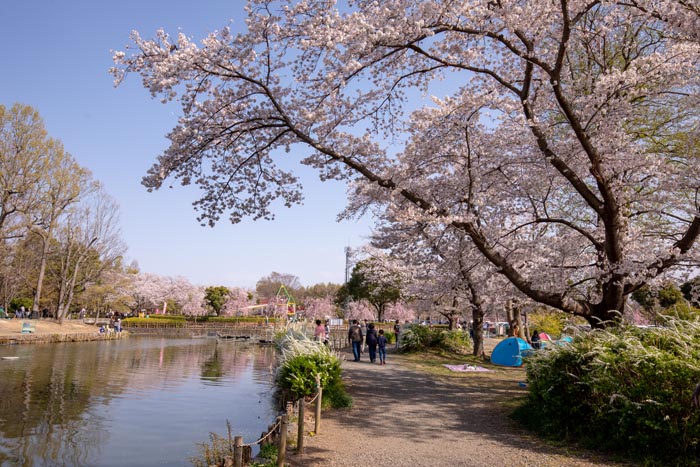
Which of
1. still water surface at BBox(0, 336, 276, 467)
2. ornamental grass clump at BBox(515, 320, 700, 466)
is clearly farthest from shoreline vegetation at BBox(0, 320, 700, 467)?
still water surface at BBox(0, 336, 276, 467)

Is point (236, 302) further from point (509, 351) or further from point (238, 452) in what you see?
point (238, 452)

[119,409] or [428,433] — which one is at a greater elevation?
[428,433]

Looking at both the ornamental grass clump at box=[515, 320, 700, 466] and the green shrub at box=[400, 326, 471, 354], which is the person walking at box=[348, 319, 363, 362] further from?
the ornamental grass clump at box=[515, 320, 700, 466]

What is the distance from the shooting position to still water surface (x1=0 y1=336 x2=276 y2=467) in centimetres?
862

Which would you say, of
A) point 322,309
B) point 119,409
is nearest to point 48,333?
point 119,409

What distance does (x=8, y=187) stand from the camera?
30.2 metres

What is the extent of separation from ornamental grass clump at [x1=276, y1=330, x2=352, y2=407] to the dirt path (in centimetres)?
47

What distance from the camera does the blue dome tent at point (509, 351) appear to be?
734 inches

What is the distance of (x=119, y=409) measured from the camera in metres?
12.2

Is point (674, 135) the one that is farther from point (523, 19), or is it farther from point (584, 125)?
point (523, 19)

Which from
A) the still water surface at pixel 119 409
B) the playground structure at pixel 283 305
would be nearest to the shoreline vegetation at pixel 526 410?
the still water surface at pixel 119 409

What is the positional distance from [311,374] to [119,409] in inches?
219

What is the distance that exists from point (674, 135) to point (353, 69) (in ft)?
32.4

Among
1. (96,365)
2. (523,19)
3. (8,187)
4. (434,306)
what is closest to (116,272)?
(8,187)
